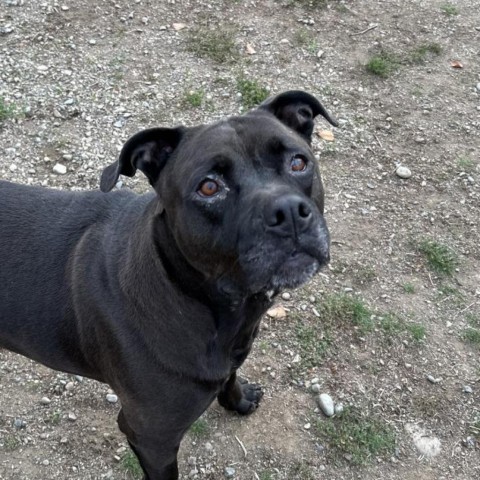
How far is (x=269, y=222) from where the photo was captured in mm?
2748

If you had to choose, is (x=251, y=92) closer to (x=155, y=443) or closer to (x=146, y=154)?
(x=146, y=154)

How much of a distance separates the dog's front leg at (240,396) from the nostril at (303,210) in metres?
1.93

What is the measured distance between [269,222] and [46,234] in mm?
1530

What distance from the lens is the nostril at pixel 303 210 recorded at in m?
2.77

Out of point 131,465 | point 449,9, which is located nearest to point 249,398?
point 131,465

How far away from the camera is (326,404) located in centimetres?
467

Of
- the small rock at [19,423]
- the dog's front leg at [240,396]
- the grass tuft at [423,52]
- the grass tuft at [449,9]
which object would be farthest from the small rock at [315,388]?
the grass tuft at [449,9]

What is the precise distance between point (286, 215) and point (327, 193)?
3.22m

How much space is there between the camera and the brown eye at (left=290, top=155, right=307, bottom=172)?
3080mm

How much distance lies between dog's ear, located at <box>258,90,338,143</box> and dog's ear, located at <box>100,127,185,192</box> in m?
0.52

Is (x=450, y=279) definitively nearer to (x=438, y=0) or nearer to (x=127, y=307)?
(x=127, y=307)

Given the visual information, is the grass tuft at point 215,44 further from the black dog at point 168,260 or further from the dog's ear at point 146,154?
the dog's ear at point 146,154

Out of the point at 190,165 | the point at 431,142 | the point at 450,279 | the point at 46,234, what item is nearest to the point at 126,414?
the point at 46,234

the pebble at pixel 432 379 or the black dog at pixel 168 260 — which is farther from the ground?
the black dog at pixel 168 260
